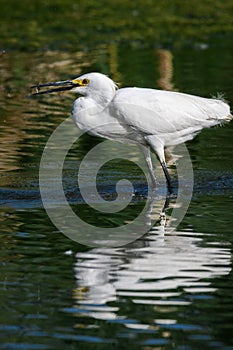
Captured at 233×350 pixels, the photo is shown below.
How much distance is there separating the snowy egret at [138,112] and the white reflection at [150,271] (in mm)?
2096

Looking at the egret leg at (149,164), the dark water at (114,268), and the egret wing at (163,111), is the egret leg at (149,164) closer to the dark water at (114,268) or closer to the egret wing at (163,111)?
the dark water at (114,268)

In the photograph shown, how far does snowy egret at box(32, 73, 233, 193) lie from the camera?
10.3 meters

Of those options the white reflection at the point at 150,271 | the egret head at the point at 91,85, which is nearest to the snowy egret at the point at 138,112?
the egret head at the point at 91,85

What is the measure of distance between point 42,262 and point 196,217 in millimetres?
2070

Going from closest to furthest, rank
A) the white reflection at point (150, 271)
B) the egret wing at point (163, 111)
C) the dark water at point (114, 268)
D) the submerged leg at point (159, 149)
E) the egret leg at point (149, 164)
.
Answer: the dark water at point (114, 268) < the white reflection at point (150, 271) < the egret wing at point (163, 111) < the submerged leg at point (159, 149) < the egret leg at point (149, 164)

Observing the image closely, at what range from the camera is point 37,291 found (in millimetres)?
6914

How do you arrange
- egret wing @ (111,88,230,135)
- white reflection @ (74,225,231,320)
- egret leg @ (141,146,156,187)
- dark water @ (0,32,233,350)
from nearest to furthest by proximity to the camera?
dark water @ (0,32,233,350) → white reflection @ (74,225,231,320) → egret wing @ (111,88,230,135) → egret leg @ (141,146,156,187)

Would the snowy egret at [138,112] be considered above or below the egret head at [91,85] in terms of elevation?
below

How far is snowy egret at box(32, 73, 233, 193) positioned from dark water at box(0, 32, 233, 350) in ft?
1.84

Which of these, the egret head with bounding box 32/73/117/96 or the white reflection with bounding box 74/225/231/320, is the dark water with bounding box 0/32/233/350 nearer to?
the white reflection with bounding box 74/225/231/320

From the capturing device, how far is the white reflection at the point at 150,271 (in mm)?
6758

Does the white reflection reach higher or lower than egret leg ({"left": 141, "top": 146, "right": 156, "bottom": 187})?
higher

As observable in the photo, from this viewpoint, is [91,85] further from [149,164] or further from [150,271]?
[150,271]

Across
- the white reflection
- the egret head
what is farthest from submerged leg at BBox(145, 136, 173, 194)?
the white reflection
